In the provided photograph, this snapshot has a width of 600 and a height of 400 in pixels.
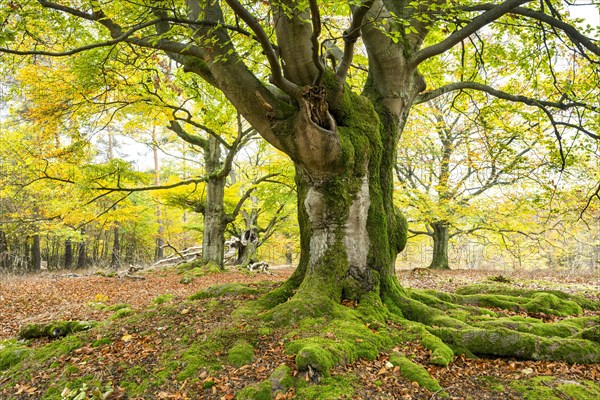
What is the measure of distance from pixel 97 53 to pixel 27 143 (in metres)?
7.04

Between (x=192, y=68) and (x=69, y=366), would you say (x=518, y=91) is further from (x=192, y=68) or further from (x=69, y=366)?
(x=69, y=366)

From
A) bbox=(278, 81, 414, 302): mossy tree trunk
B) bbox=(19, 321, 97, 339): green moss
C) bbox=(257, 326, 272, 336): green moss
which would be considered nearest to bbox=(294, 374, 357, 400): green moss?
bbox=(257, 326, 272, 336): green moss

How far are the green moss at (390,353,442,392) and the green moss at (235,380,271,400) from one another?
1333mm

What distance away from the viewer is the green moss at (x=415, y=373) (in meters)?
3.12

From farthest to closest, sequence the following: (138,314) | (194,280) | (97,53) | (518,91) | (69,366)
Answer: (194,280)
(518,91)
(97,53)
(138,314)
(69,366)

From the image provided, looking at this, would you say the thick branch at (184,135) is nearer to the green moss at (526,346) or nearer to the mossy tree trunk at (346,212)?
the mossy tree trunk at (346,212)

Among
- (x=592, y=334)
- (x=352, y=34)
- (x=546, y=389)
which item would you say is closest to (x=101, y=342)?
(x=352, y=34)

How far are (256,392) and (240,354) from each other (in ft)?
2.28

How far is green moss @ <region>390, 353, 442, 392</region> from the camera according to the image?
3.12 meters

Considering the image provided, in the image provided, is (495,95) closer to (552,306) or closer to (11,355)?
(552,306)

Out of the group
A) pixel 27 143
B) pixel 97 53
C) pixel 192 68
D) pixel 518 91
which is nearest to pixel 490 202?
pixel 518 91

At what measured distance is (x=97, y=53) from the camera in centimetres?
690

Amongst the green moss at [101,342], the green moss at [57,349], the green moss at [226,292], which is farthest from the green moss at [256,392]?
the green moss at [226,292]

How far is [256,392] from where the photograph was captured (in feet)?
9.56
